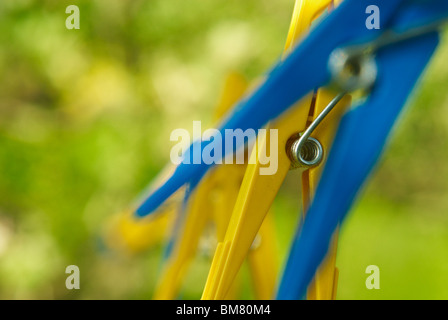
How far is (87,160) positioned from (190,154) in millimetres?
1279

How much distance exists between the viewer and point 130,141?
1.65m

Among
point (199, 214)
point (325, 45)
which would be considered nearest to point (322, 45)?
point (325, 45)

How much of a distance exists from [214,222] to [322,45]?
31 centimetres

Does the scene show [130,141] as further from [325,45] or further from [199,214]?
[325,45]

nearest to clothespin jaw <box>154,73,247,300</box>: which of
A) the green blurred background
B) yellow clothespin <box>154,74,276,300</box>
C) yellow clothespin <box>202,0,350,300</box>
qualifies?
yellow clothespin <box>154,74,276,300</box>

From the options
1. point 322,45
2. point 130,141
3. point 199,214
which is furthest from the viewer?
point 130,141

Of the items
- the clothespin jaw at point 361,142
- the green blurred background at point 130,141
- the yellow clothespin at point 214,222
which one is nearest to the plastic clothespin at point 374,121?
the clothespin jaw at point 361,142

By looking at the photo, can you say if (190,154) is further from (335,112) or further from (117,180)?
(117,180)

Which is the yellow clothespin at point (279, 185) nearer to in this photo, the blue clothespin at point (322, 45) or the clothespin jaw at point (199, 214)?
the blue clothespin at point (322, 45)

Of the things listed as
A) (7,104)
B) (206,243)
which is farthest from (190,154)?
(7,104)

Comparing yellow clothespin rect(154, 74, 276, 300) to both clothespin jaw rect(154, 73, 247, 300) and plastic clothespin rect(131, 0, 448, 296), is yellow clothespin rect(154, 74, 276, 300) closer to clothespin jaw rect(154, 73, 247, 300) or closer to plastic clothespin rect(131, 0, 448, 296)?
clothespin jaw rect(154, 73, 247, 300)

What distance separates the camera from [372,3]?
1.14ft

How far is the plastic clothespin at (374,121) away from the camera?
1.15ft

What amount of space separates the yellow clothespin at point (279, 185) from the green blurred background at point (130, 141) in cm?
114
